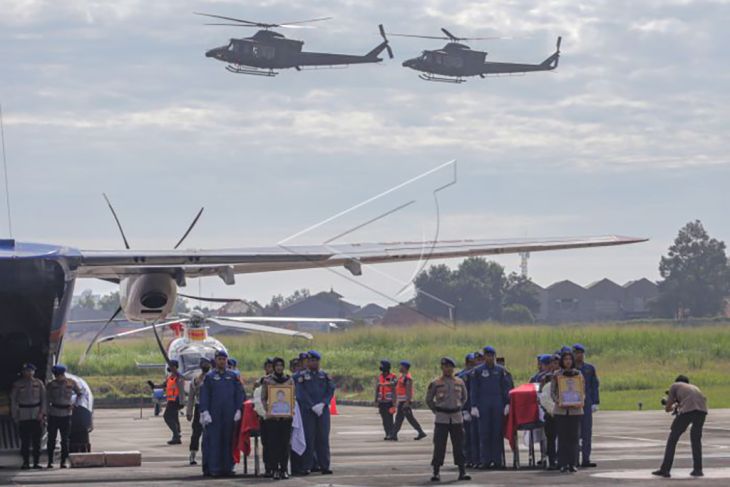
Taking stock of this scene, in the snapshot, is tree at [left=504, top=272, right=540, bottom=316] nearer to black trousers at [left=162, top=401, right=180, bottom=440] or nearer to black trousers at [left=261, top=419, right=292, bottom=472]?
black trousers at [left=162, top=401, right=180, bottom=440]

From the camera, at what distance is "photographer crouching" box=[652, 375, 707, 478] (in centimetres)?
1958

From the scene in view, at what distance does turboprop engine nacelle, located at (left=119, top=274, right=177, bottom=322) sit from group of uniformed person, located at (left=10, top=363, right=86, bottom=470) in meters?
1.59

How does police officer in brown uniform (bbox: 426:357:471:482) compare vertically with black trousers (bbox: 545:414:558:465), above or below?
above

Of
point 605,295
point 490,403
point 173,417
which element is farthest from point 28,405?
point 605,295

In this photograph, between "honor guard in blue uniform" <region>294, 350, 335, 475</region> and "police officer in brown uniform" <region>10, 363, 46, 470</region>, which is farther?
"police officer in brown uniform" <region>10, 363, 46, 470</region>

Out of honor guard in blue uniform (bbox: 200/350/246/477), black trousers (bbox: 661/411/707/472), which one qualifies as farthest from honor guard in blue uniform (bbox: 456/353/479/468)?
honor guard in blue uniform (bbox: 200/350/246/477)

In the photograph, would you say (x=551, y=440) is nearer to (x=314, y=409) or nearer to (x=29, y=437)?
(x=314, y=409)

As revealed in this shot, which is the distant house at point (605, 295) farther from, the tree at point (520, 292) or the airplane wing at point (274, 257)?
the airplane wing at point (274, 257)

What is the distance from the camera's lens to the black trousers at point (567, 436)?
2016cm

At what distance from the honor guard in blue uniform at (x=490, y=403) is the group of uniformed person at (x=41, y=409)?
624 centimetres

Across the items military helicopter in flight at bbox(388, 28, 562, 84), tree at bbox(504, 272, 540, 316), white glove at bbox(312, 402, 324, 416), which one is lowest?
white glove at bbox(312, 402, 324, 416)

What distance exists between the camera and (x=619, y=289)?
11938 centimetres

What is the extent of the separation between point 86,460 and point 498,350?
1332 inches

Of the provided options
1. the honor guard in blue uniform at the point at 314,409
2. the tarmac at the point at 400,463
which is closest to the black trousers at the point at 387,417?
the tarmac at the point at 400,463
